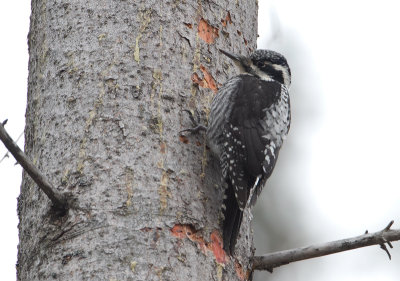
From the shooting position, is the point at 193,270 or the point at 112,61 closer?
the point at 193,270

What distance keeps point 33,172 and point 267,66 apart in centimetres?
216

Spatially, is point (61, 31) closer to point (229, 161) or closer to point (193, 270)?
point (229, 161)

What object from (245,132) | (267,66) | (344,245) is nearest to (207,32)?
(245,132)

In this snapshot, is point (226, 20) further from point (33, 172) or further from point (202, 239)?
point (33, 172)

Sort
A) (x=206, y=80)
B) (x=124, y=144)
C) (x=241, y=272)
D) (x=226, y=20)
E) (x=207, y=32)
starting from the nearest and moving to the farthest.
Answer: (x=124, y=144)
(x=241, y=272)
(x=206, y=80)
(x=207, y=32)
(x=226, y=20)

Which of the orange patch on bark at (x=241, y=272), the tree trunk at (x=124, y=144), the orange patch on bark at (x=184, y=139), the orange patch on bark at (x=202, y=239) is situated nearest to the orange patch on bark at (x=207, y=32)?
the tree trunk at (x=124, y=144)

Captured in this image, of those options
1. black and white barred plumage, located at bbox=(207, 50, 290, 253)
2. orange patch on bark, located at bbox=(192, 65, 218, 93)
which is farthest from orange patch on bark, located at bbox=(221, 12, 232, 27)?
orange patch on bark, located at bbox=(192, 65, 218, 93)

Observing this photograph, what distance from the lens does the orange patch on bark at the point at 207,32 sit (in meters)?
3.47

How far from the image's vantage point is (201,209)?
2.96 meters

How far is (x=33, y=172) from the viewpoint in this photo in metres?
2.54

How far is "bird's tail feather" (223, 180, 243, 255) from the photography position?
2992 mm

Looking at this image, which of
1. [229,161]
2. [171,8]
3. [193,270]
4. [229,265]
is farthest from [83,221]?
[171,8]

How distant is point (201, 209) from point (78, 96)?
709 millimetres

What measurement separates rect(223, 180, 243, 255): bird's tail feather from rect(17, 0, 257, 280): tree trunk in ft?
0.13
